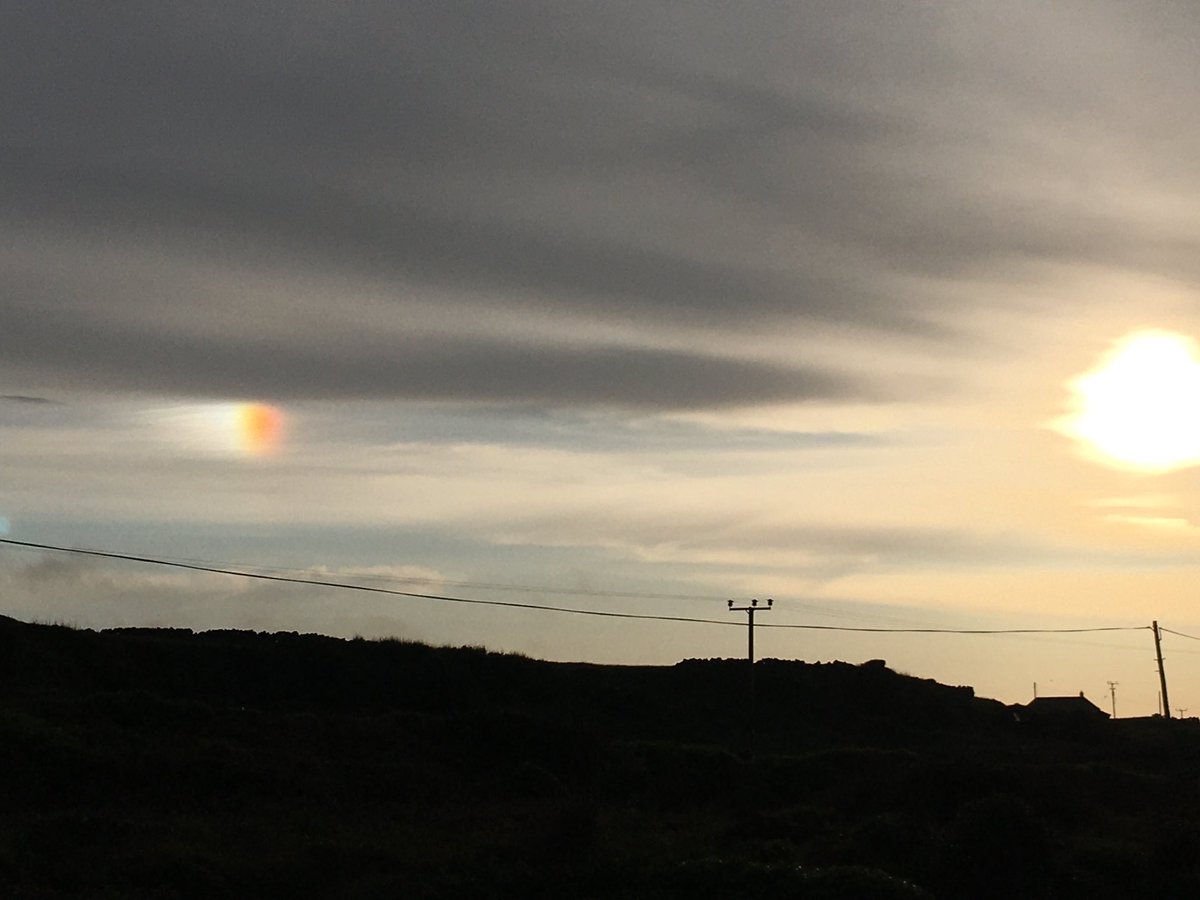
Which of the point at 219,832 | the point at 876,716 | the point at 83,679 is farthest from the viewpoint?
the point at 876,716

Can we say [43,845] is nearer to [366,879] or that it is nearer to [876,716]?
[366,879]

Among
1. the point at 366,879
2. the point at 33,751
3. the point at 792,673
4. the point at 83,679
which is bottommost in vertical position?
the point at 366,879

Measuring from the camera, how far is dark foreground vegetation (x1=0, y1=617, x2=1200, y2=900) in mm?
29875

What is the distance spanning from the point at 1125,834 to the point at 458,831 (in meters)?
21.6

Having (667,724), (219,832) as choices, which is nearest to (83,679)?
(219,832)

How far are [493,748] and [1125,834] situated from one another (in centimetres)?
2492

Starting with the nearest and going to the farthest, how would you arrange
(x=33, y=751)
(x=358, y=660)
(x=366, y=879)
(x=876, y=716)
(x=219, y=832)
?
(x=366, y=879)
(x=219, y=832)
(x=33, y=751)
(x=358, y=660)
(x=876, y=716)

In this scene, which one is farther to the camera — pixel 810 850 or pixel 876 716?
pixel 876 716

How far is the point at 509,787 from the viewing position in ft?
165

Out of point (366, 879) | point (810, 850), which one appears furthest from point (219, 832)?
point (810, 850)

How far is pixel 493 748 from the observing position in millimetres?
54688

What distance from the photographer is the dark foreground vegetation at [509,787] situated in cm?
2988

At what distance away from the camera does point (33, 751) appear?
41500 mm

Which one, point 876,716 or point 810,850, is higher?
point 876,716
